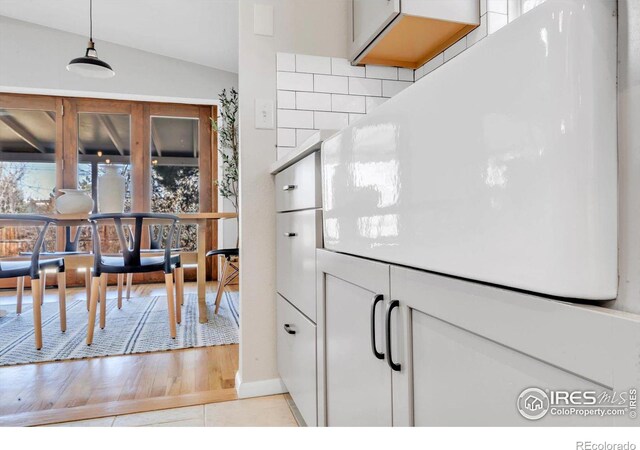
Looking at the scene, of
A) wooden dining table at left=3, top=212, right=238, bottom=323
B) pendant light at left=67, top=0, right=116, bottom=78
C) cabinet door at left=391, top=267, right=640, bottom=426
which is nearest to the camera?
cabinet door at left=391, top=267, right=640, bottom=426

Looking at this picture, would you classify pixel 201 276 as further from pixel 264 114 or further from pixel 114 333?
pixel 264 114

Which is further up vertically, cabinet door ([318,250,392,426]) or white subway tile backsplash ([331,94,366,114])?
white subway tile backsplash ([331,94,366,114])

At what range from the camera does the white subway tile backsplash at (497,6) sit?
4.16 feet

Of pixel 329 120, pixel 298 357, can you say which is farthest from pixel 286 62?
pixel 298 357

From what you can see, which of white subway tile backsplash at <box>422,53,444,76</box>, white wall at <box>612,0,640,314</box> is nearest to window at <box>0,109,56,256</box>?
white subway tile backsplash at <box>422,53,444,76</box>

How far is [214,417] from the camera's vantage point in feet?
4.68

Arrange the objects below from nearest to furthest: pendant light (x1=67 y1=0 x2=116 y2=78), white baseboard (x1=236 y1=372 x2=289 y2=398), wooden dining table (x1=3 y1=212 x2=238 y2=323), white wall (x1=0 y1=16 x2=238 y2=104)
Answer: white baseboard (x1=236 y1=372 x2=289 y2=398) < wooden dining table (x1=3 y1=212 x2=238 y2=323) < pendant light (x1=67 y1=0 x2=116 y2=78) < white wall (x1=0 y1=16 x2=238 y2=104)

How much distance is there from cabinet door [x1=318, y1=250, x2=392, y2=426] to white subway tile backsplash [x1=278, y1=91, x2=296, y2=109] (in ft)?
2.80

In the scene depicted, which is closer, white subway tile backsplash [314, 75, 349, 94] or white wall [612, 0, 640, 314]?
white wall [612, 0, 640, 314]

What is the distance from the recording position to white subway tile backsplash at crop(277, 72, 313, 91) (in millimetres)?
1636

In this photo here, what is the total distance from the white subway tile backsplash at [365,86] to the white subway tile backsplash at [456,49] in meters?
0.33

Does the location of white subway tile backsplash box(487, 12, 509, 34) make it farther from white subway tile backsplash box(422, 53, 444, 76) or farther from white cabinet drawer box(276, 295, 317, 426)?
white cabinet drawer box(276, 295, 317, 426)

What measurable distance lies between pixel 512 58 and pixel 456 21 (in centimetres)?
112
